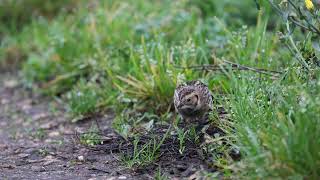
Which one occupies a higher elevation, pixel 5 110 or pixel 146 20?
pixel 146 20

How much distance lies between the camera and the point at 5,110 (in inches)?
245

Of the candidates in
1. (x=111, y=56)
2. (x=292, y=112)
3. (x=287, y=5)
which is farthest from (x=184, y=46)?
(x=292, y=112)

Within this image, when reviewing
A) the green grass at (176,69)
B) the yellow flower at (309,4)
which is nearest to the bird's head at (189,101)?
the green grass at (176,69)

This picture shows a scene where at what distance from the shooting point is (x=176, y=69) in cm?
527

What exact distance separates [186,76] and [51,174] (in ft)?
5.19

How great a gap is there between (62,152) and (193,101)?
40.3 inches

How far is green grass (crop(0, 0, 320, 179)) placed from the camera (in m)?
3.36

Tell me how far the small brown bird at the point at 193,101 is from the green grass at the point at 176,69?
0.11 metres

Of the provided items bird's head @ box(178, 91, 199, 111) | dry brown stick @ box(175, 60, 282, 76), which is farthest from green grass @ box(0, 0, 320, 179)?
bird's head @ box(178, 91, 199, 111)

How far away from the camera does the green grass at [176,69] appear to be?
3.36 m

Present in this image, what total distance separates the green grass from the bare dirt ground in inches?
4.2

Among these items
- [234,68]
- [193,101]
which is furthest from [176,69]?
[193,101]

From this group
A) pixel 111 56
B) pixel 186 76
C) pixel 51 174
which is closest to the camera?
pixel 51 174

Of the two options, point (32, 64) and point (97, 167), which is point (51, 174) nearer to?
point (97, 167)
